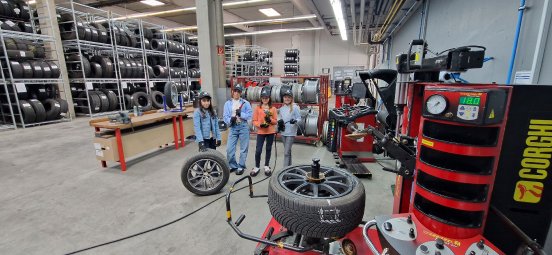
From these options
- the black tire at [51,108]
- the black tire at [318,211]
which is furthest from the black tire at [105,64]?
the black tire at [318,211]

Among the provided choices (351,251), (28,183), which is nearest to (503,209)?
(351,251)

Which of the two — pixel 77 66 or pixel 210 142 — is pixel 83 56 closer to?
pixel 77 66

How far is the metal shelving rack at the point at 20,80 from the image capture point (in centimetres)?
712

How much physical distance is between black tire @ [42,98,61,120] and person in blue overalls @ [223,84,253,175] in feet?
25.0

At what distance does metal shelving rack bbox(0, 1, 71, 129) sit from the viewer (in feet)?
23.4

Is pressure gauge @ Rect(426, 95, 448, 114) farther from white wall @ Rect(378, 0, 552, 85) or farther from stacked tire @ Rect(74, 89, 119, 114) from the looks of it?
stacked tire @ Rect(74, 89, 119, 114)

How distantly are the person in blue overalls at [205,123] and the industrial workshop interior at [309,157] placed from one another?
22 mm

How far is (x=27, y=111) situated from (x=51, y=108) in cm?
63

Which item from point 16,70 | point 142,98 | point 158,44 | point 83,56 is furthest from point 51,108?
point 158,44

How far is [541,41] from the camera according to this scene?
198 cm

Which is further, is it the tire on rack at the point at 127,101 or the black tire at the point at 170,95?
the tire on rack at the point at 127,101

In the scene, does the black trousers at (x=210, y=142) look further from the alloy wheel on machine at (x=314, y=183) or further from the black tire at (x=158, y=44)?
the black tire at (x=158, y=44)

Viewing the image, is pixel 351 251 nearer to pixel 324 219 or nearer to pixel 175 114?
pixel 324 219

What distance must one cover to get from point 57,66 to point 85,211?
26.4 feet
